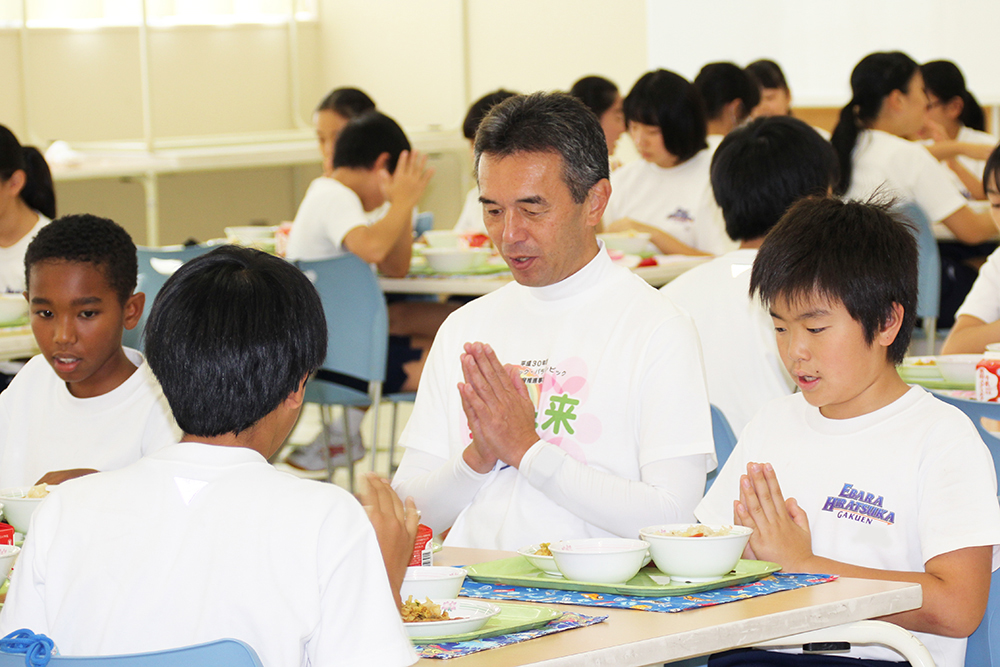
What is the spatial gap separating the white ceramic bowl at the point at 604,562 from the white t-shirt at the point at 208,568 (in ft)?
1.07

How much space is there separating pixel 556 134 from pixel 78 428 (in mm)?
920

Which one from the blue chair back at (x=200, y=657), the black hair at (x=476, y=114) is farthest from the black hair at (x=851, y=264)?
the black hair at (x=476, y=114)

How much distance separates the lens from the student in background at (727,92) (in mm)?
5078

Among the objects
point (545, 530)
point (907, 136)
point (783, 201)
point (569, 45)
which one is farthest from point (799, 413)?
point (569, 45)

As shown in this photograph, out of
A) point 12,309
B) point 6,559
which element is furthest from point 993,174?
point 12,309

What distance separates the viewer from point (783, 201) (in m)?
2.47

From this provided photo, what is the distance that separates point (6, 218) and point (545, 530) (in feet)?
7.10

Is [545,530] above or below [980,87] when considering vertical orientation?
below

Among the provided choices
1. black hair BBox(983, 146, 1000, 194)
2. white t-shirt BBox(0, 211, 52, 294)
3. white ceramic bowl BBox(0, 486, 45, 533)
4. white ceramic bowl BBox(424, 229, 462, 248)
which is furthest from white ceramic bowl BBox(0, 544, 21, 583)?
white ceramic bowl BBox(424, 229, 462, 248)

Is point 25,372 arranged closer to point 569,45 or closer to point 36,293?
point 36,293

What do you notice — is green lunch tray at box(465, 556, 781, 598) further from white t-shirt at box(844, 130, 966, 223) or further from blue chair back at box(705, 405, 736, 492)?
white t-shirt at box(844, 130, 966, 223)

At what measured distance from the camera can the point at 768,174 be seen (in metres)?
2.47

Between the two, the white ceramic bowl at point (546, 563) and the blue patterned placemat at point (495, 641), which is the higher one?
the blue patterned placemat at point (495, 641)

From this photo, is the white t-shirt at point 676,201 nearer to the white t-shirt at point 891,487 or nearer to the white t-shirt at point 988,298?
the white t-shirt at point 988,298
